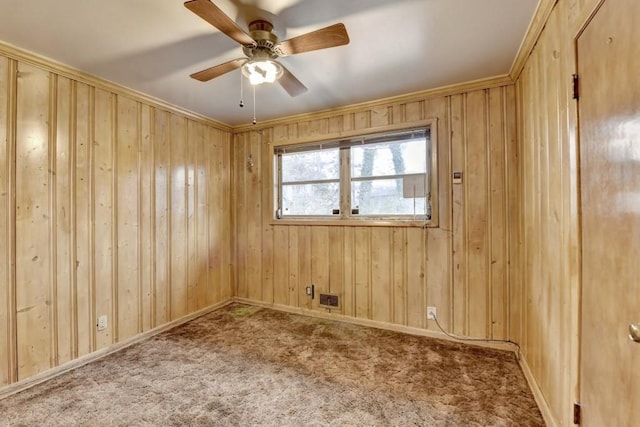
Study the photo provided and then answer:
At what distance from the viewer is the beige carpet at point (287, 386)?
1802 millimetres

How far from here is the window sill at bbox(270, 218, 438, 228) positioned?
2.96 m

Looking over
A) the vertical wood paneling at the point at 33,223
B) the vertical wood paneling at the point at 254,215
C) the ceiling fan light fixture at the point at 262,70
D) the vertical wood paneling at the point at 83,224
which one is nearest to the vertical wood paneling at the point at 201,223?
the vertical wood paneling at the point at 254,215

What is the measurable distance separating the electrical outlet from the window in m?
2.06

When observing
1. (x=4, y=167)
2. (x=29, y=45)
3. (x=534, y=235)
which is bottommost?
(x=534, y=235)

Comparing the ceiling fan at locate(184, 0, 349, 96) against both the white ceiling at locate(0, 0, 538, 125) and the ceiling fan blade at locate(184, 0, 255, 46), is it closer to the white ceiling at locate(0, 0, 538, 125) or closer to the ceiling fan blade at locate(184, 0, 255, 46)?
the ceiling fan blade at locate(184, 0, 255, 46)

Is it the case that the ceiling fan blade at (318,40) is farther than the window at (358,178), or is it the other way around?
the window at (358,178)

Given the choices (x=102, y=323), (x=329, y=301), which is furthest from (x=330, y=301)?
(x=102, y=323)

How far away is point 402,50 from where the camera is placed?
7.12ft

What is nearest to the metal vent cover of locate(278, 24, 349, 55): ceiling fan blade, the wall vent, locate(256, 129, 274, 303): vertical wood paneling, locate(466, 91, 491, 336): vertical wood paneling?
the wall vent

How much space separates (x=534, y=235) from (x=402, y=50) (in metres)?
1.63

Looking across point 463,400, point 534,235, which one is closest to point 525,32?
point 534,235

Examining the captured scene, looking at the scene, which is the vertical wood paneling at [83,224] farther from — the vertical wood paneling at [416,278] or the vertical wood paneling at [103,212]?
the vertical wood paneling at [416,278]

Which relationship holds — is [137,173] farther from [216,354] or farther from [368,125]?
[368,125]

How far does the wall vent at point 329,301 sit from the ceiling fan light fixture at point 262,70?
7.98 ft
